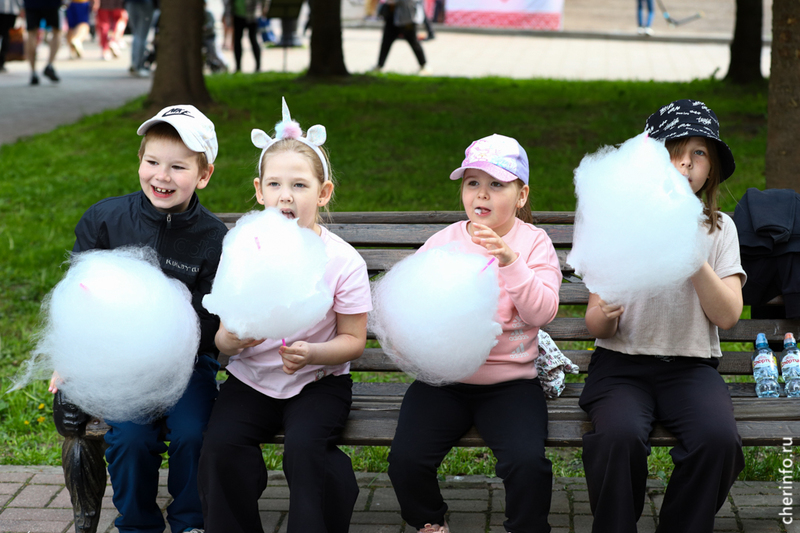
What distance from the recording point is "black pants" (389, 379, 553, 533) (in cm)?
230

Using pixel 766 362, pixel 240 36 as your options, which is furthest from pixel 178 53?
pixel 240 36

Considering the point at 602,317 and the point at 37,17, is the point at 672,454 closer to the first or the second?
the point at 602,317

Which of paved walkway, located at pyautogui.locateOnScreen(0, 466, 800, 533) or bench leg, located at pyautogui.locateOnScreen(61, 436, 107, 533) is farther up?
bench leg, located at pyautogui.locateOnScreen(61, 436, 107, 533)

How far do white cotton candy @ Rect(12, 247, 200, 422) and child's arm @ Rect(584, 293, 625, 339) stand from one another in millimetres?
1183

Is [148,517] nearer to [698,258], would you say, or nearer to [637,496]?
[637,496]

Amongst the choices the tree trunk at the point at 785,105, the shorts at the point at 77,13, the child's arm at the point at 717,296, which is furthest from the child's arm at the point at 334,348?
the shorts at the point at 77,13

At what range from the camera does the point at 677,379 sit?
2494 mm

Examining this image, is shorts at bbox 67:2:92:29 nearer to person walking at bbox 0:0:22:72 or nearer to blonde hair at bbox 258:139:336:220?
person walking at bbox 0:0:22:72

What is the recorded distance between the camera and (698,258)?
7.34 feet

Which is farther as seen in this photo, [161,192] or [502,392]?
[161,192]

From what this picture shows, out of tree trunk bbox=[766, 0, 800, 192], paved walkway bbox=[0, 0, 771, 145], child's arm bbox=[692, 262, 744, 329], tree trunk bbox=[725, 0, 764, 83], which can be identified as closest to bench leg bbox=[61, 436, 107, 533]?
child's arm bbox=[692, 262, 744, 329]

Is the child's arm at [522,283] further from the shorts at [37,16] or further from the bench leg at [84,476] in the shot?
the shorts at [37,16]

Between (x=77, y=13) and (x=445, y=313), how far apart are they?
15538 millimetres

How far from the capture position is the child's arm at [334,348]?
2309 mm
